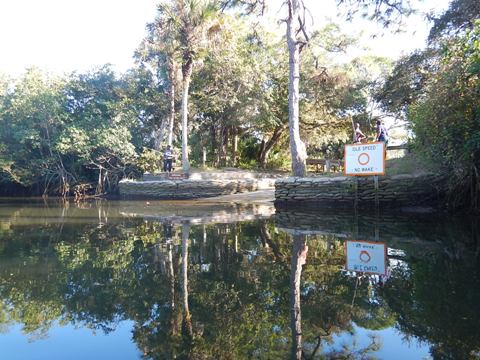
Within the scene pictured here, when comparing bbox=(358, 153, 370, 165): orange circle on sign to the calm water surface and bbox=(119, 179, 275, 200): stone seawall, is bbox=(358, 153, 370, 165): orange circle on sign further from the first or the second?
bbox=(119, 179, 275, 200): stone seawall

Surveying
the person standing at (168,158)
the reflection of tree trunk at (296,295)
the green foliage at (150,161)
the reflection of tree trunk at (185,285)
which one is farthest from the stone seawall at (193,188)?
the reflection of tree trunk at (296,295)

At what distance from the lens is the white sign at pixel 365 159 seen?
971 cm

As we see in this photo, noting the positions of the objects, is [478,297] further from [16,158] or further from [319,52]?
[16,158]

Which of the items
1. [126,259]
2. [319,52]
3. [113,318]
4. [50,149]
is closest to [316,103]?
[319,52]

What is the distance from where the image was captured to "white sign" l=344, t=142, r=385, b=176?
31.9ft

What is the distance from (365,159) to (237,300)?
796 cm

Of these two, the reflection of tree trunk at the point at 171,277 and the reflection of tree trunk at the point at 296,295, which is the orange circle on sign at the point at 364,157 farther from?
the reflection of tree trunk at the point at 171,277

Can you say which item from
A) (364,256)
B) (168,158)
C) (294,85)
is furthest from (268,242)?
(168,158)

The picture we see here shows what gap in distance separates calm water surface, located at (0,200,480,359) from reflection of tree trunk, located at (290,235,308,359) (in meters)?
0.01

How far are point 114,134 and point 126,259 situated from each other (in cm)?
1761

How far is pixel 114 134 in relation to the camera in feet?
67.8

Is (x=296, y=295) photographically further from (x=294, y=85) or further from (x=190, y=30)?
(x=190, y=30)

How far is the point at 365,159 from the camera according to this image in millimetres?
9961

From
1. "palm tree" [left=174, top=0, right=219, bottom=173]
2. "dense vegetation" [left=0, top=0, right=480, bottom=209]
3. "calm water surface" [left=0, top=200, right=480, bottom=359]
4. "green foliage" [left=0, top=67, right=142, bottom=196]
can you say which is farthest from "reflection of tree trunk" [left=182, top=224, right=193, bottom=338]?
"green foliage" [left=0, top=67, right=142, bottom=196]
